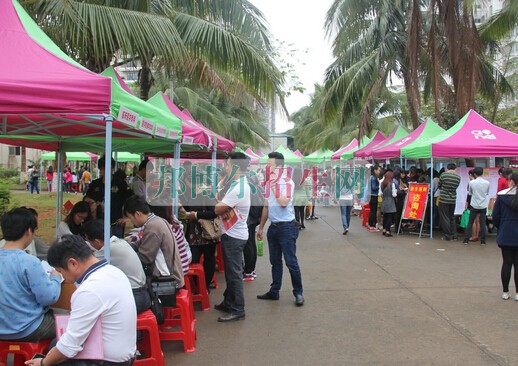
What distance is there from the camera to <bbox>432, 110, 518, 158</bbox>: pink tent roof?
10758mm

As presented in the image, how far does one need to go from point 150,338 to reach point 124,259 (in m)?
0.70

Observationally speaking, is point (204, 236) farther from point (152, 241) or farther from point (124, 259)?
point (124, 259)

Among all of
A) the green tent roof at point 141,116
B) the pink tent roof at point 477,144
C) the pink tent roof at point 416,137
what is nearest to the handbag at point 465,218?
the pink tent roof at point 477,144

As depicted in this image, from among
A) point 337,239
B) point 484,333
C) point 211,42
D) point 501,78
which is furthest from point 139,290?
point 501,78

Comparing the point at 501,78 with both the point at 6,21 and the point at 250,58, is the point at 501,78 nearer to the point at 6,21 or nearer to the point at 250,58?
the point at 250,58

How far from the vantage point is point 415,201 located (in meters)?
11.9

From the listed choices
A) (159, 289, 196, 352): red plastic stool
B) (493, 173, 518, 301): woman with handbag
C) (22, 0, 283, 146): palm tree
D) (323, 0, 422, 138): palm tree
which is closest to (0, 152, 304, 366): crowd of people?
(159, 289, 196, 352): red plastic stool

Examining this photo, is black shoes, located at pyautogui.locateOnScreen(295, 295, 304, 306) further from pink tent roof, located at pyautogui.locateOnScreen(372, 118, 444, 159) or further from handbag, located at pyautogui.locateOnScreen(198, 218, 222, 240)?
pink tent roof, located at pyautogui.locateOnScreen(372, 118, 444, 159)

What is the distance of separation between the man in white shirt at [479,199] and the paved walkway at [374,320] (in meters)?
1.60

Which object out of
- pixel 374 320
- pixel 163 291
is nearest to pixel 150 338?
pixel 163 291

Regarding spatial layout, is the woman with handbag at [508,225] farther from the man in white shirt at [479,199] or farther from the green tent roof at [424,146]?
the green tent roof at [424,146]

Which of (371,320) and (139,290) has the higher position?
(139,290)

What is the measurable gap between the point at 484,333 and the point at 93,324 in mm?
4195

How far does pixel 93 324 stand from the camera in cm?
258
